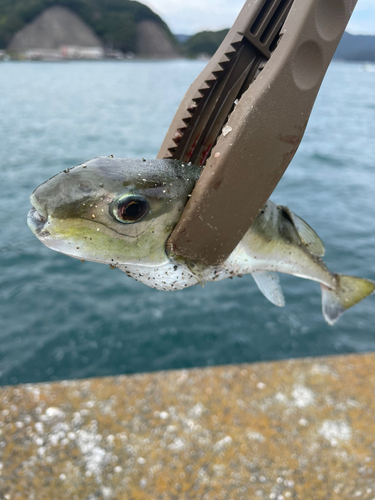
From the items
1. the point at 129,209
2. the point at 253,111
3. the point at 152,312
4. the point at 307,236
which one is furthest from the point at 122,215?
the point at 152,312

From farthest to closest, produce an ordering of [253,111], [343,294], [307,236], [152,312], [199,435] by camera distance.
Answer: [152,312]
[199,435]
[343,294]
[307,236]
[253,111]

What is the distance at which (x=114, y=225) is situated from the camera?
4.67ft

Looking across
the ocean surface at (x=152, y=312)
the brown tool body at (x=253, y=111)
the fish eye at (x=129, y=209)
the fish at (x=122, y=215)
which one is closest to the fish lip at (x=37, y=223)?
the fish at (x=122, y=215)

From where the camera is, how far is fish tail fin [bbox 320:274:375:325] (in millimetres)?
2635

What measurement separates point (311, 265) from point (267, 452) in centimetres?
556

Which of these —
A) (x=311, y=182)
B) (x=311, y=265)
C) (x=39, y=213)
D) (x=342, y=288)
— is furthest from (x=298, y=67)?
(x=311, y=182)

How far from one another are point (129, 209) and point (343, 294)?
1905 millimetres

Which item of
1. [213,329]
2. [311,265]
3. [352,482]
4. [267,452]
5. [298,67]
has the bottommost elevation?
[213,329]

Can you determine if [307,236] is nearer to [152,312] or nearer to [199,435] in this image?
[199,435]

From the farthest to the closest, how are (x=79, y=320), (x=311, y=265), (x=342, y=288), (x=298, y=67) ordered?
(x=79, y=320)
(x=342, y=288)
(x=311, y=265)
(x=298, y=67)

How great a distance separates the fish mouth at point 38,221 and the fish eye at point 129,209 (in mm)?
258

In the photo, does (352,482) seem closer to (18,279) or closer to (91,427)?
(91,427)

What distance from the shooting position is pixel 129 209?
1.43 metres

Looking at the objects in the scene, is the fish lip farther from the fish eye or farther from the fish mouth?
the fish eye
